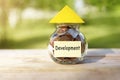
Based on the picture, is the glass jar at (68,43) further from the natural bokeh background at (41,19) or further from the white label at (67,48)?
the natural bokeh background at (41,19)

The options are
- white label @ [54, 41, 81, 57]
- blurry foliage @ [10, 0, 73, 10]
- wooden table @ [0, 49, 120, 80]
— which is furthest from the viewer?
blurry foliage @ [10, 0, 73, 10]

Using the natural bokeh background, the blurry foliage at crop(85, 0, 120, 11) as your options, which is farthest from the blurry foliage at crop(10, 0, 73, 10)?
the blurry foliage at crop(85, 0, 120, 11)

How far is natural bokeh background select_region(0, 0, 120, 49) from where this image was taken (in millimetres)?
2012

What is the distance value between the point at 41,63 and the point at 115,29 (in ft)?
3.76

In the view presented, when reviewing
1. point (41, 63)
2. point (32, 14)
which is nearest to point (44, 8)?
point (32, 14)

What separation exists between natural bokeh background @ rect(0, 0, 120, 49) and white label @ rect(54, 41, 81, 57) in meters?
0.99

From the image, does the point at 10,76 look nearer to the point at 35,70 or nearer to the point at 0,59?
the point at 35,70

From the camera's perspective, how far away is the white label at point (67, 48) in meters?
1.03

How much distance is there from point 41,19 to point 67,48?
101 centimetres

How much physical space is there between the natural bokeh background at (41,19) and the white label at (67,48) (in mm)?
990

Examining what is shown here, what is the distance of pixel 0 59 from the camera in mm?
1104

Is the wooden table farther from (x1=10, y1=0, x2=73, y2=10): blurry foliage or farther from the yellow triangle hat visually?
(x1=10, y1=0, x2=73, y2=10): blurry foliage

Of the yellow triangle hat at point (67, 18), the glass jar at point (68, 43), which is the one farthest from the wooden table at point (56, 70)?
the yellow triangle hat at point (67, 18)

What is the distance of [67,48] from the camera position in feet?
3.38
